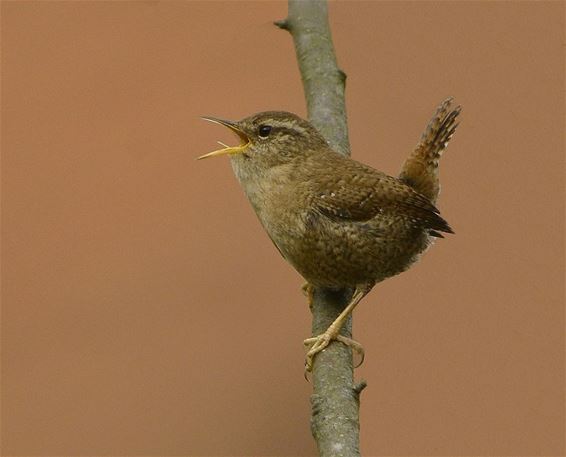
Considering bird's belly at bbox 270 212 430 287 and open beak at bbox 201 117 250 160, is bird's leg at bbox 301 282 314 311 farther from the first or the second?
open beak at bbox 201 117 250 160

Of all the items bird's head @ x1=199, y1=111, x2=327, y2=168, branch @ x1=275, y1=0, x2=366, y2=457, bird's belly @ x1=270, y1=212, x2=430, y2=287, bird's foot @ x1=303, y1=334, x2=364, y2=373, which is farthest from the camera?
bird's head @ x1=199, y1=111, x2=327, y2=168

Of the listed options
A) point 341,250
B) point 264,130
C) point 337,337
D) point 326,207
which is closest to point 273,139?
point 264,130

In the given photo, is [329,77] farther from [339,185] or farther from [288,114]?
[339,185]

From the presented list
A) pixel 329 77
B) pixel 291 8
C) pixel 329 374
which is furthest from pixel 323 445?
pixel 291 8

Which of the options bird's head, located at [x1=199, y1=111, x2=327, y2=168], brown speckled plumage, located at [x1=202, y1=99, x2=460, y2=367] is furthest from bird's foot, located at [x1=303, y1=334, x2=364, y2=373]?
bird's head, located at [x1=199, y1=111, x2=327, y2=168]

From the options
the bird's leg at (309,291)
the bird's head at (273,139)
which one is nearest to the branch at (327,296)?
the bird's leg at (309,291)

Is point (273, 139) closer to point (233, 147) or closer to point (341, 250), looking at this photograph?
point (233, 147)
